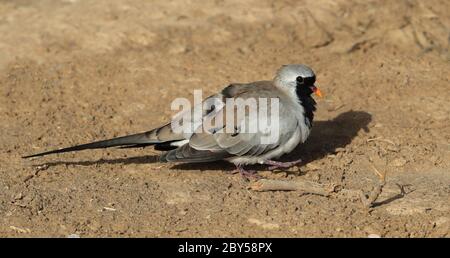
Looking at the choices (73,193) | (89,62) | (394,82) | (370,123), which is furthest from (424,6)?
(73,193)

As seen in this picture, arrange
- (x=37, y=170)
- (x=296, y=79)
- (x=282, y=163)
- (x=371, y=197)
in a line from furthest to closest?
(x=296, y=79)
(x=282, y=163)
(x=37, y=170)
(x=371, y=197)

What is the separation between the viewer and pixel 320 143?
704cm

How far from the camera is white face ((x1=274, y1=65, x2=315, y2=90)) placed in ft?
22.1

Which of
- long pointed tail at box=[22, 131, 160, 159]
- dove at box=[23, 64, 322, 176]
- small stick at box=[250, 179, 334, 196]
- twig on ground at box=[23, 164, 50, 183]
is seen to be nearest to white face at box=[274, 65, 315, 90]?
dove at box=[23, 64, 322, 176]

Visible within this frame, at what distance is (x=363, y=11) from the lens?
9180 millimetres

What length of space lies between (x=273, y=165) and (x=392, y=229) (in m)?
1.46

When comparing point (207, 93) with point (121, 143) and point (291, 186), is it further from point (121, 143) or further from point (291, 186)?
point (291, 186)

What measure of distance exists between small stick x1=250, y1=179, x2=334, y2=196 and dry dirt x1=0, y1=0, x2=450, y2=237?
0.06m

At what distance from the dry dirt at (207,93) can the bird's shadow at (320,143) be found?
19 mm

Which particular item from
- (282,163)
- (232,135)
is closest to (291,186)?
(282,163)

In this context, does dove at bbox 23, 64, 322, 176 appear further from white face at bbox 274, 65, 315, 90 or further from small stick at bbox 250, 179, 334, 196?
small stick at bbox 250, 179, 334, 196

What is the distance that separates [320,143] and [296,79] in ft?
2.25

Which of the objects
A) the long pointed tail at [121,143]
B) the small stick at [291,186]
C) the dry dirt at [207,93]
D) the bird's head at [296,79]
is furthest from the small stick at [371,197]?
the long pointed tail at [121,143]
